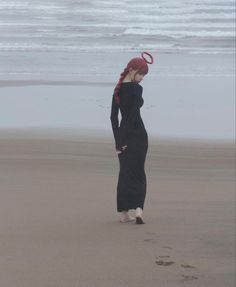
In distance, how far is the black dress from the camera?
213 inches

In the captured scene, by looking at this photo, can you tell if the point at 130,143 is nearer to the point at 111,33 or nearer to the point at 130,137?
the point at 130,137

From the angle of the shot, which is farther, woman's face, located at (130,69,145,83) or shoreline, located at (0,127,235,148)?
shoreline, located at (0,127,235,148)

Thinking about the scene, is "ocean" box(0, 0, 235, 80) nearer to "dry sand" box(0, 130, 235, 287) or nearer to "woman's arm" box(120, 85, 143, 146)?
"dry sand" box(0, 130, 235, 287)

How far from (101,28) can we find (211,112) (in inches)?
329

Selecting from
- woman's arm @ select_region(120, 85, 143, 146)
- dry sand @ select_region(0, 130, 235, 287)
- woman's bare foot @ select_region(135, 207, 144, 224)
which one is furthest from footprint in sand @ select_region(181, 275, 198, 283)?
woman's arm @ select_region(120, 85, 143, 146)

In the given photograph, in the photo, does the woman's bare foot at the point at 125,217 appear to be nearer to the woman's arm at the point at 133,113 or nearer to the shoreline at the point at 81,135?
the woman's arm at the point at 133,113

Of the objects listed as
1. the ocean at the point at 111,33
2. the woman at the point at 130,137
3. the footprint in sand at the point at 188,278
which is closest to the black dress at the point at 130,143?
the woman at the point at 130,137

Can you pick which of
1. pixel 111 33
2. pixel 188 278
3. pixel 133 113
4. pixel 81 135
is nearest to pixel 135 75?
pixel 133 113

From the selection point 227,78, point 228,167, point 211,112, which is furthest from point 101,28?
point 228,167

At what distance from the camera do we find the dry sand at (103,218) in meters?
4.43

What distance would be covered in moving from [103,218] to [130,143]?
0.64 metres

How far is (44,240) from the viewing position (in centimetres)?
501

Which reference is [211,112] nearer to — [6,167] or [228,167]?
[228,167]

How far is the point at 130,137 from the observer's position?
548cm
